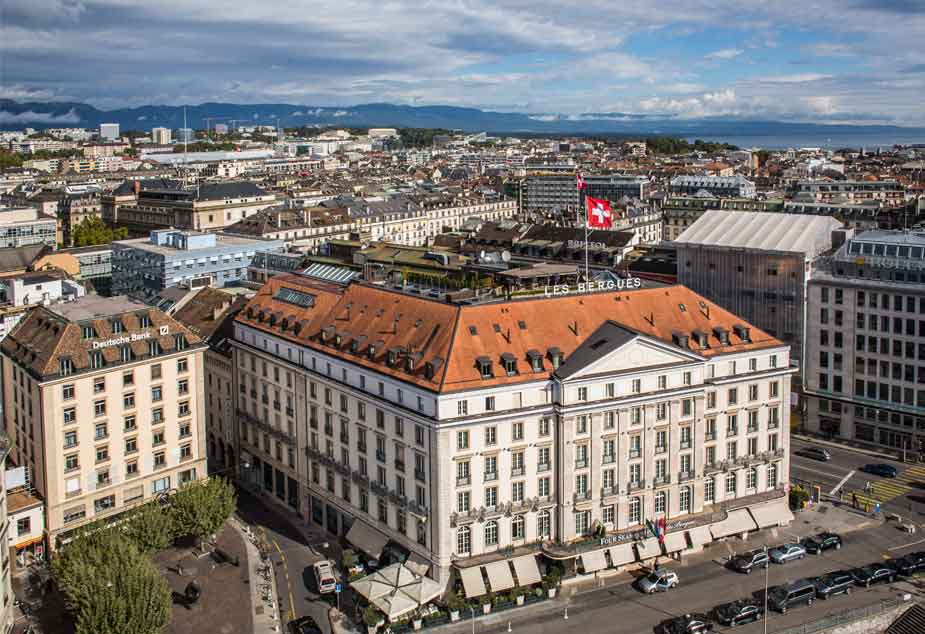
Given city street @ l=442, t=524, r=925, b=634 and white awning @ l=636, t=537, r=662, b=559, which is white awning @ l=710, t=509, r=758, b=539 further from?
white awning @ l=636, t=537, r=662, b=559

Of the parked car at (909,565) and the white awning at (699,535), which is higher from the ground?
the white awning at (699,535)

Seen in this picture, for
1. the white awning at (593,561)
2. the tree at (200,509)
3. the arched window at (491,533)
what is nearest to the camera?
the arched window at (491,533)

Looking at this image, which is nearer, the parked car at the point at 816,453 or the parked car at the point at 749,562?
the parked car at the point at 749,562

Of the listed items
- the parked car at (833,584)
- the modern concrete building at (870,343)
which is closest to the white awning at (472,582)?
the parked car at (833,584)

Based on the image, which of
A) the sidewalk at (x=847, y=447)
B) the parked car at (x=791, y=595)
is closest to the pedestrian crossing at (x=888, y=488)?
the sidewalk at (x=847, y=447)

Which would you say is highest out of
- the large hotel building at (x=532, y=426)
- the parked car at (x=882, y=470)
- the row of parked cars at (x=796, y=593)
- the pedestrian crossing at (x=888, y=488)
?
the large hotel building at (x=532, y=426)

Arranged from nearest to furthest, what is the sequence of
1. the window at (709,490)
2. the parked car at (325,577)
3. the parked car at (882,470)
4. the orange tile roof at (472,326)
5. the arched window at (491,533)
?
the arched window at (491,533)
the orange tile roof at (472,326)
the parked car at (325,577)
the window at (709,490)
the parked car at (882,470)

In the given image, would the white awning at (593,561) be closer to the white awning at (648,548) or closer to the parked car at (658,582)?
the parked car at (658,582)

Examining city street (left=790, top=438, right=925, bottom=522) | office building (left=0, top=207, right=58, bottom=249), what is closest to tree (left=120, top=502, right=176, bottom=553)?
city street (left=790, top=438, right=925, bottom=522)
